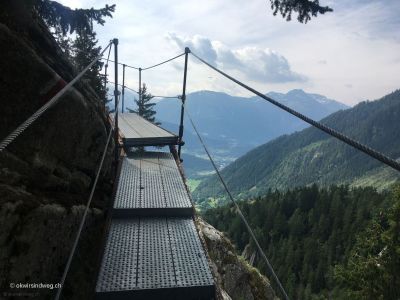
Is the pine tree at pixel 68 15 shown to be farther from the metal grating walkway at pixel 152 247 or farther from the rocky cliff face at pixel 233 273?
the rocky cliff face at pixel 233 273

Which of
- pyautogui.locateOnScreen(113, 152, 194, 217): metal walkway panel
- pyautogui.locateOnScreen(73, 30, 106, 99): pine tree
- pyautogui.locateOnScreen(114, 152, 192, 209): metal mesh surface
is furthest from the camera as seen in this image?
pyautogui.locateOnScreen(73, 30, 106, 99): pine tree

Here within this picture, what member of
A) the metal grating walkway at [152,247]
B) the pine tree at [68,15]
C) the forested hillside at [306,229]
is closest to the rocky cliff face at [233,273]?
the metal grating walkway at [152,247]

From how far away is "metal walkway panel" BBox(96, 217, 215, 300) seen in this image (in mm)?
6129

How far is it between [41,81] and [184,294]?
17.4 ft

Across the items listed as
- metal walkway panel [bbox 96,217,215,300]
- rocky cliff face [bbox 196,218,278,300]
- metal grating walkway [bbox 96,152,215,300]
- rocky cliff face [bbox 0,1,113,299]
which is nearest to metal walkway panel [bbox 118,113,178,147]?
metal grating walkway [bbox 96,152,215,300]

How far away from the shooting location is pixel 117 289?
605cm

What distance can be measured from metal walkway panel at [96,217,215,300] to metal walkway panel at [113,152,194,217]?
12.7 inches

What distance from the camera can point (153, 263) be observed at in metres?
6.82

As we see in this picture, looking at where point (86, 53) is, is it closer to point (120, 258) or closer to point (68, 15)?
point (68, 15)

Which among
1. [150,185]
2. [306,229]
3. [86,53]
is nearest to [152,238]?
[150,185]

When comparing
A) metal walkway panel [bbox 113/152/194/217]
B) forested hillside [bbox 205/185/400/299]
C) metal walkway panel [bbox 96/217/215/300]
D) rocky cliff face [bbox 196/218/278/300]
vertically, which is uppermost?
metal walkway panel [bbox 113/152/194/217]

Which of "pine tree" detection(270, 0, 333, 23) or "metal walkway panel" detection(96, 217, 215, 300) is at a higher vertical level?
"pine tree" detection(270, 0, 333, 23)

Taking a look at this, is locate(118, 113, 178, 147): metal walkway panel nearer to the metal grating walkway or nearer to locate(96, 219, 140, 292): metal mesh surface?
the metal grating walkway

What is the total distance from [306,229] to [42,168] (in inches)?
4785
